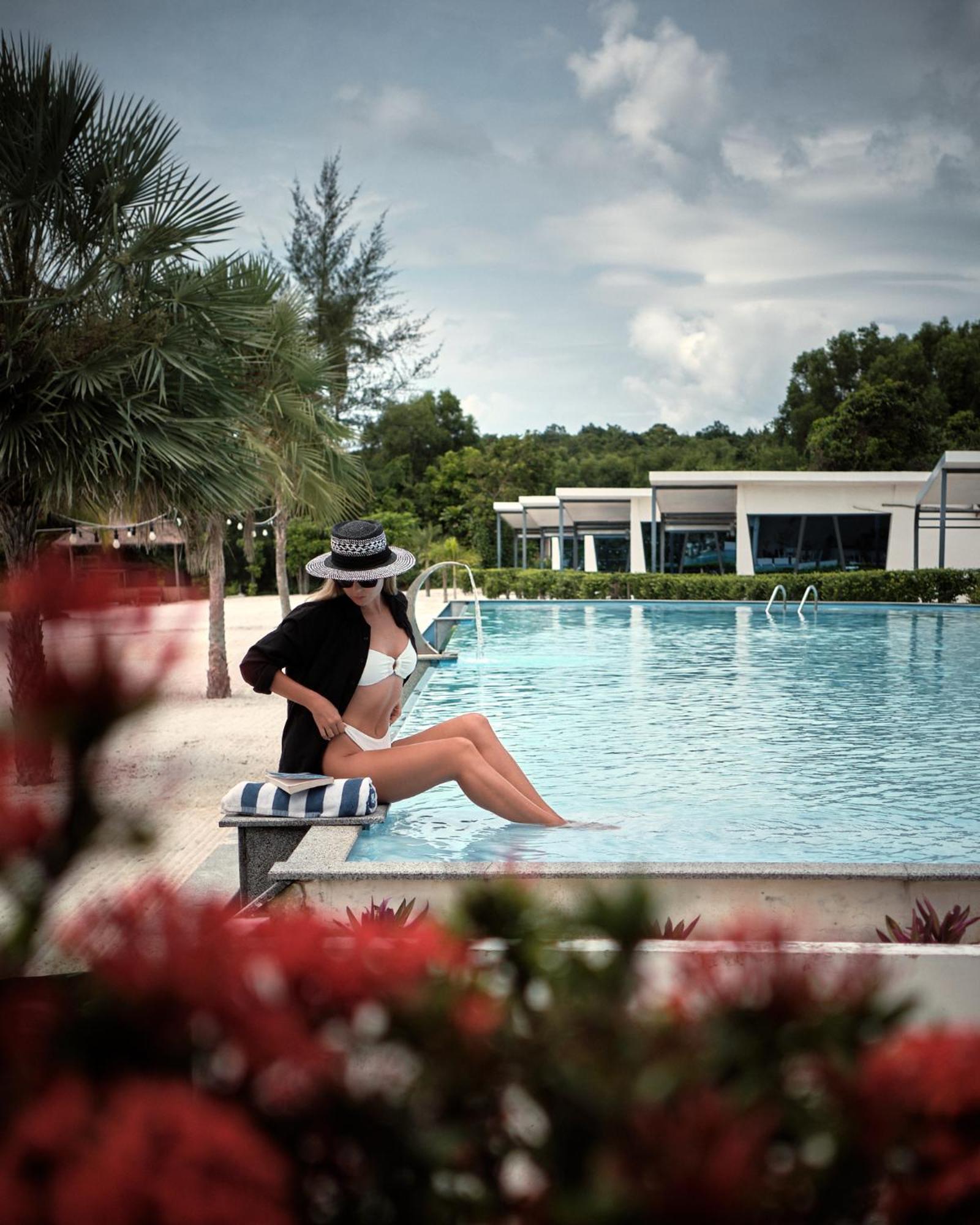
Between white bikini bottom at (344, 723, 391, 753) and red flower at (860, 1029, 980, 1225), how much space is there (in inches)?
177

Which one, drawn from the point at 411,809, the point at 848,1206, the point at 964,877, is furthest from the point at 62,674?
the point at 411,809

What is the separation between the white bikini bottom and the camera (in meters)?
5.38

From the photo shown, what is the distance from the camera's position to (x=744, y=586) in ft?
90.7

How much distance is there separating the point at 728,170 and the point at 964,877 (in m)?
55.4

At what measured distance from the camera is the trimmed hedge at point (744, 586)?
26.2 metres

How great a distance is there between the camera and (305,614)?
17.3 feet

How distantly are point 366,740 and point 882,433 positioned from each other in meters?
55.5

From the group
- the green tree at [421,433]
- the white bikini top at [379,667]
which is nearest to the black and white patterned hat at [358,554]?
the white bikini top at [379,667]

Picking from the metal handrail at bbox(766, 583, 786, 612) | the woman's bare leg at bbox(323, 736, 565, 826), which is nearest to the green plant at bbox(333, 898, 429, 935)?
the woman's bare leg at bbox(323, 736, 565, 826)

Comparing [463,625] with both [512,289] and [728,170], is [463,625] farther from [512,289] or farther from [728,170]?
[512,289]

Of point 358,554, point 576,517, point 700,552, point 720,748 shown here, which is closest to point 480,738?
point 358,554

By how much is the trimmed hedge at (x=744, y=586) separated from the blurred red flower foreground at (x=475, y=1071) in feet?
86.9

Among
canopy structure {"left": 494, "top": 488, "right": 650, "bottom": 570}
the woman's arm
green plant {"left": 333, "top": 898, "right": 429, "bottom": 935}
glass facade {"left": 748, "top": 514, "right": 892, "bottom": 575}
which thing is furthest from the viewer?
glass facade {"left": 748, "top": 514, "right": 892, "bottom": 575}

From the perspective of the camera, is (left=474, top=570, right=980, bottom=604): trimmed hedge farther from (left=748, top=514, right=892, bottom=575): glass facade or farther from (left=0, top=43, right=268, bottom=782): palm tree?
(left=0, top=43, right=268, bottom=782): palm tree
